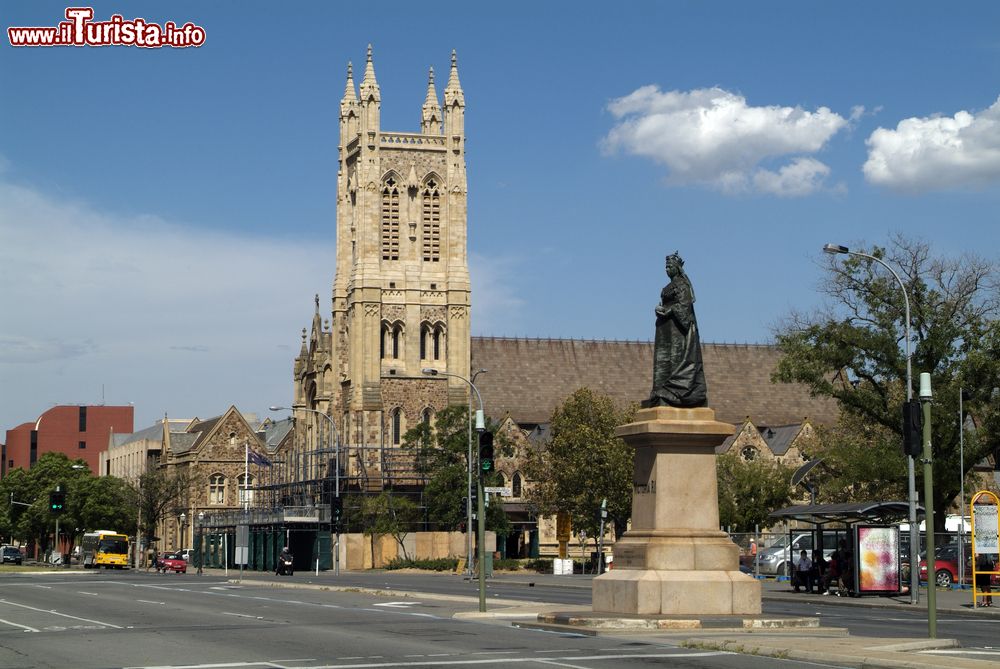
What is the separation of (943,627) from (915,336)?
25245 millimetres

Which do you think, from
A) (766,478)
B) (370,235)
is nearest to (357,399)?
(370,235)

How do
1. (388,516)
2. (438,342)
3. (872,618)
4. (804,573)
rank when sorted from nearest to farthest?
(872,618), (804,573), (388,516), (438,342)

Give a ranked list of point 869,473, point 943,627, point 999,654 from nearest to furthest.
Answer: point 999,654, point 943,627, point 869,473

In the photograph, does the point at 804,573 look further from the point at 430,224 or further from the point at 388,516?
the point at 430,224

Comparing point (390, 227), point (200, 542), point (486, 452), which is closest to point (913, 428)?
point (486, 452)

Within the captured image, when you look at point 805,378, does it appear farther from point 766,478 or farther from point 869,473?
point 766,478

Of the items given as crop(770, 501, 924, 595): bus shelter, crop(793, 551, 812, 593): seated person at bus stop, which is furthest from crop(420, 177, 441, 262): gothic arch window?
crop(770, 501, 924, 595): bus shelter

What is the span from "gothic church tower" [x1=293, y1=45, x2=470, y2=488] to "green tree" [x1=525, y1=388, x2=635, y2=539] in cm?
2183

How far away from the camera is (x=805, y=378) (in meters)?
52.6

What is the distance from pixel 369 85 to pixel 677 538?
3301 inches

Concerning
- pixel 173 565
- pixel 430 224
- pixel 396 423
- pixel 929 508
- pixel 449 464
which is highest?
pixel 430 224

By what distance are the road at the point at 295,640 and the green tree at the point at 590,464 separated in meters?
41.0

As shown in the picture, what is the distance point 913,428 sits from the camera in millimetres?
23391

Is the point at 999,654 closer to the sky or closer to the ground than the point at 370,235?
closer to the ground
